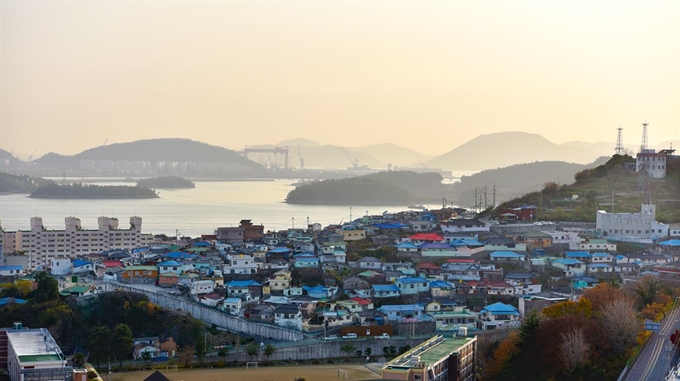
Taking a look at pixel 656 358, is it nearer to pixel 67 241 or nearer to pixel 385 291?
pixel 385 291

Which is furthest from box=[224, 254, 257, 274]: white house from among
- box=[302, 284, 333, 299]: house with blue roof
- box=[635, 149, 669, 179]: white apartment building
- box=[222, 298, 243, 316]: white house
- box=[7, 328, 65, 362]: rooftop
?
box=[635, 149, 669, 179]: white apartment building

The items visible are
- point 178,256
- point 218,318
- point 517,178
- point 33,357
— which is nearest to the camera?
point 33,357

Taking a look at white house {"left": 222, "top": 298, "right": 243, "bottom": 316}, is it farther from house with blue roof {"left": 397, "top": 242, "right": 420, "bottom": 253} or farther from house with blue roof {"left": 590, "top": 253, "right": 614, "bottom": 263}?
house with blue roof {"left": 590, "top": 253, "right": 614, "bottom": 263}

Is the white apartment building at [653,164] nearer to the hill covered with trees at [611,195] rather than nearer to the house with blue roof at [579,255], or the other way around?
the hill covered with trees at [611,195]

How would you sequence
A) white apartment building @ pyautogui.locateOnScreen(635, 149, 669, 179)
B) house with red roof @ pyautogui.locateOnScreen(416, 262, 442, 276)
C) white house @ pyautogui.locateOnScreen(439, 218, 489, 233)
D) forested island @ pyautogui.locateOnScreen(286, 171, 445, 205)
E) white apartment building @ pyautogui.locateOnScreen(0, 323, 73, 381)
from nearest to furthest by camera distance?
white apartment building @ pyautogui.locateOnScreen(0, 323, 73, 381) → house with red roof @ pyautogui.locateOnScreen(416, 262, 442, 276) → white house @ pyautogui.locateOnScreen(439, 218, 489, 233) → white apartment building @ pyautogui.locateOnScreen(635, 149, 669, 179) → forested island @ pyautogui.locateOnScreen(286, 171, 445, 205)

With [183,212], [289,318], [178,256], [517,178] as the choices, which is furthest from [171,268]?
[517,178]
